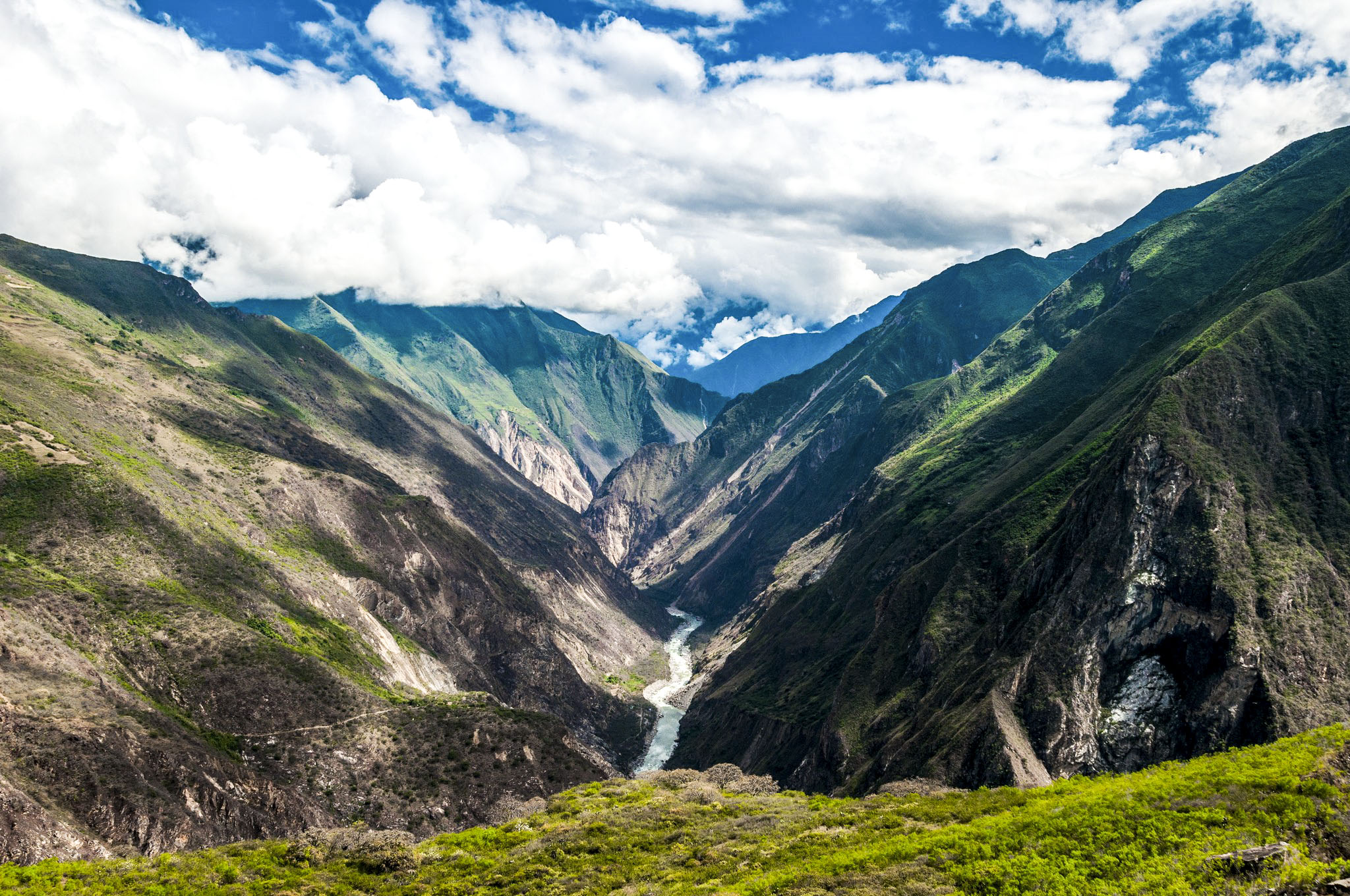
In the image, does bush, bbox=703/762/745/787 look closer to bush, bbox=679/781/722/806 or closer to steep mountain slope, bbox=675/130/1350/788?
bush, bbox=679/781/722/806

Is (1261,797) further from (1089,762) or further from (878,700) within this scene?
(878,700)

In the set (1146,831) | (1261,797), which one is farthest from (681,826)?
(1261,797)

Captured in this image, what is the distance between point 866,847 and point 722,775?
4285 cm

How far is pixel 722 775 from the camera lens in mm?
84812

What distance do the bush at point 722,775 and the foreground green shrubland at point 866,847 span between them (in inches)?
586

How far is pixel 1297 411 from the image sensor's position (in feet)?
417

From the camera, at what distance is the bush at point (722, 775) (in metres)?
82.0

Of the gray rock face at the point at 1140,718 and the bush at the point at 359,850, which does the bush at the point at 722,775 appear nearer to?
the bush at the point at 359,850

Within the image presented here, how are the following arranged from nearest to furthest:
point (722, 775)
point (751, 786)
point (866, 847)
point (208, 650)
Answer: point (866, 847), point (751, 786), point (722, 775), point (208, 650)

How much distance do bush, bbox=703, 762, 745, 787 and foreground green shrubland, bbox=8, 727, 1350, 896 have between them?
48.8ft

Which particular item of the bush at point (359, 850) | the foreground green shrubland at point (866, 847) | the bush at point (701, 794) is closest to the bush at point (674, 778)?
the bush at point (701, 794)

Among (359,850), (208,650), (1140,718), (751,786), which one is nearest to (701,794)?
(751,786)

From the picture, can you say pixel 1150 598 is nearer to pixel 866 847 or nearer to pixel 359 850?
pixel 866 847

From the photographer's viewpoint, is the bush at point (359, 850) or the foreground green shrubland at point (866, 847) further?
the bush at point (359, 850)
